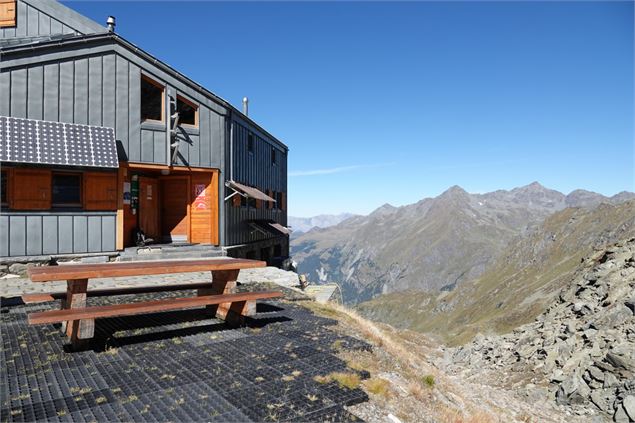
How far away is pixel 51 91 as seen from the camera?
531 inches

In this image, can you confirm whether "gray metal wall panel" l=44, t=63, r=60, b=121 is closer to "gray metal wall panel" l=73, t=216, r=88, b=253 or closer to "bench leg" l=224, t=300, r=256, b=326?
"gray metal wall panel" l=73, t=216, r=88, b=253

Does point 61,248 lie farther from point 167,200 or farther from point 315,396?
point 315,396

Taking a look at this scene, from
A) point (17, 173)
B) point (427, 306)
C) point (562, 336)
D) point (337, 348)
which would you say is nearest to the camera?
point (337, 348)

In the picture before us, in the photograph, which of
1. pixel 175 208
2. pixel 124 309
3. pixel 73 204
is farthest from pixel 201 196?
pixel 124 309

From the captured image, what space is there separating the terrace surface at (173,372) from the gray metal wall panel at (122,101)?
8.27 m

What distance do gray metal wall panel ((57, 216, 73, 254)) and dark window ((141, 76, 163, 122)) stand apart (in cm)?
439

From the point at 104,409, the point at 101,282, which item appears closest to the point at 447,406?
the point at 104,409

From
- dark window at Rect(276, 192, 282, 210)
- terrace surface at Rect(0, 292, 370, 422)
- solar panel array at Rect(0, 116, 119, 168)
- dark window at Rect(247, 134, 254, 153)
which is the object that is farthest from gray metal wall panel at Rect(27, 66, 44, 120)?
dark window at Rect(276, 192, 282, 210)

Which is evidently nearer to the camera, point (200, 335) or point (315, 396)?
point (315, 396)

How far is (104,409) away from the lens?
4309 mm

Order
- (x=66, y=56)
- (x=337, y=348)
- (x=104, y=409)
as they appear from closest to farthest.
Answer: (x=104, y=409)
(x=337, y=348)
(x=66, y=56)

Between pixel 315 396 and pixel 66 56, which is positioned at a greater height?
pixel 66 56

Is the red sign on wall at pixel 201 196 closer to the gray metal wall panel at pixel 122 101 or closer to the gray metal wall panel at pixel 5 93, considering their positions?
the gray metal wall panel at pixel 122 101

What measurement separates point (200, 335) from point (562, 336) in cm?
1568
